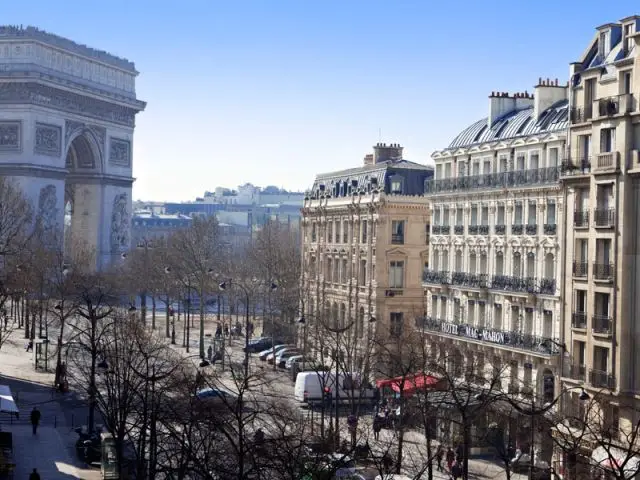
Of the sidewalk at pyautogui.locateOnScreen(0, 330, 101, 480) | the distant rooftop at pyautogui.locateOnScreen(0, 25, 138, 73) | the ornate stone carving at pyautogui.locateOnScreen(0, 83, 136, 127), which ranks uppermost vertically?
the distant rooftop at pyautogui.locateOnScreen(0, 25, 138, 73)

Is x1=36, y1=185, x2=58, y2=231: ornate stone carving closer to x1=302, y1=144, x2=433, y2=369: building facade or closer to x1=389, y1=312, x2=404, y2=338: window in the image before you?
x1=302, y1=144, x2=433, y2=369: building facade

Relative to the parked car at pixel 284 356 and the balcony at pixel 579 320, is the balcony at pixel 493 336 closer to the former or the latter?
the balcony at pixel 579 320

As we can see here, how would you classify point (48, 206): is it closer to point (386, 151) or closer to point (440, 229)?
point (386, 151)

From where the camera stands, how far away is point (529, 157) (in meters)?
53.7

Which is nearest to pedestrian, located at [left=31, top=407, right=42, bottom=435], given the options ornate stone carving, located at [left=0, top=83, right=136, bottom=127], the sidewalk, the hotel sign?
the sidewalk

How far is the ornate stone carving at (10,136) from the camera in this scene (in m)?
123

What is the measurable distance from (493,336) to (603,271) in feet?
37.4

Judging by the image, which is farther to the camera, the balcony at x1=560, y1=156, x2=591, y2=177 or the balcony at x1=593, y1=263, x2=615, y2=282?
the balcony at x1=560, y1=156, x2=591, y2=177

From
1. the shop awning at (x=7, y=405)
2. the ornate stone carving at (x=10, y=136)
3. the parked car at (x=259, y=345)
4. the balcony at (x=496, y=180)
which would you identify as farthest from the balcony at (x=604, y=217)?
the ornate stone carving at (x=10, y=136)

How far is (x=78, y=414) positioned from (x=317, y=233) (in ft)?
99.0

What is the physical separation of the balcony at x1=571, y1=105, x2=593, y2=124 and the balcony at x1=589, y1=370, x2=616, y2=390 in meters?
8.96

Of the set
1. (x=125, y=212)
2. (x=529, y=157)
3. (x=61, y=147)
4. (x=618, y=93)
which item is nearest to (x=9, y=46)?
(x=61, y=147)

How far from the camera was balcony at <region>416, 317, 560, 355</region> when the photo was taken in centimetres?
4944

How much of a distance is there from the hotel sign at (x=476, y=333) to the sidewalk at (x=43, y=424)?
1684cm
